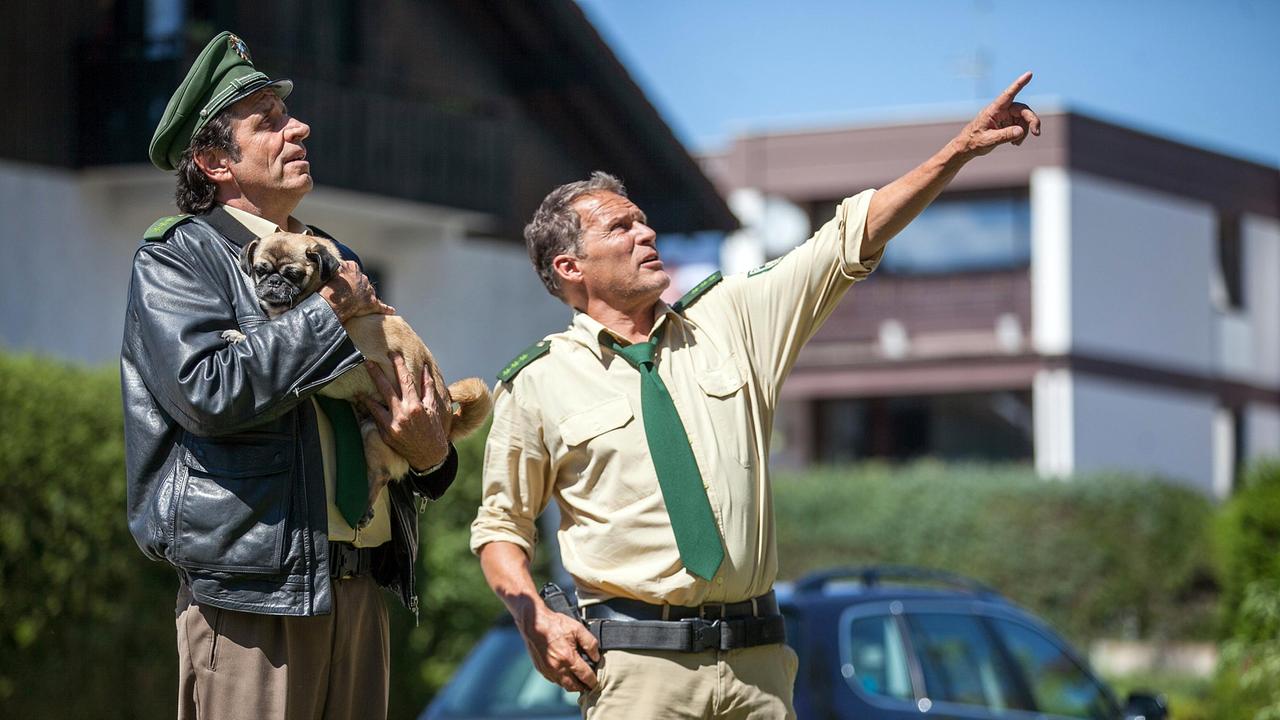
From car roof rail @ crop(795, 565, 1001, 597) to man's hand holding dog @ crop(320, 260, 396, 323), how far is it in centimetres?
432

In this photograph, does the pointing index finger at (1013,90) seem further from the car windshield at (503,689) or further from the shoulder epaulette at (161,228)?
the car windshield at (503,689)

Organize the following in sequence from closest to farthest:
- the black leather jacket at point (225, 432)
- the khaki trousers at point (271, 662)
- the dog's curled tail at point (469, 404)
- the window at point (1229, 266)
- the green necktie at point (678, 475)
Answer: the black leather jacket at point (225, 432)
the khaki trousers at point (271, 662)
the dog's curled tail at point (469, 404)
the green necktie at point (678, 475)
the window at point (1229, 266)

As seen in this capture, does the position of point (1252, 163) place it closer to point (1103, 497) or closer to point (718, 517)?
point (1103, 497)

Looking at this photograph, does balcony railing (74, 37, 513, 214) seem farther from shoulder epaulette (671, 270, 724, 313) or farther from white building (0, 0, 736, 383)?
shoulder epaulette (671, 270, 724, 313)

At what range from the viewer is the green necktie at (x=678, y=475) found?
14.3 ft

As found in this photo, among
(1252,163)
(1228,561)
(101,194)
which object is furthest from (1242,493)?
(1252,163)

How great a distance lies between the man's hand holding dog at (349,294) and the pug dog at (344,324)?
0.7 inches

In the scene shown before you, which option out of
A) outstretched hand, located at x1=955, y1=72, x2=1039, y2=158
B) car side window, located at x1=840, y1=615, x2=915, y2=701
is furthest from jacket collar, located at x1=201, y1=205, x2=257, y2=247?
car side window, located at x1=840, y1=615, x2=915, y2=701

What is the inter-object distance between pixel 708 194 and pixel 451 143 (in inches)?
138

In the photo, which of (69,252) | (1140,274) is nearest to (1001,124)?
(69,252)

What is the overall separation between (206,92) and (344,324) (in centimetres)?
66

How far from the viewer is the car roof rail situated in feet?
26.1

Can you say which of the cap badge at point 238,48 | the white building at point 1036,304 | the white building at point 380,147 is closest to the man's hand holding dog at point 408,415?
the cap badge at point 238,48

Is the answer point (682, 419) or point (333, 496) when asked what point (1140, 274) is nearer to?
point (682, 419)
